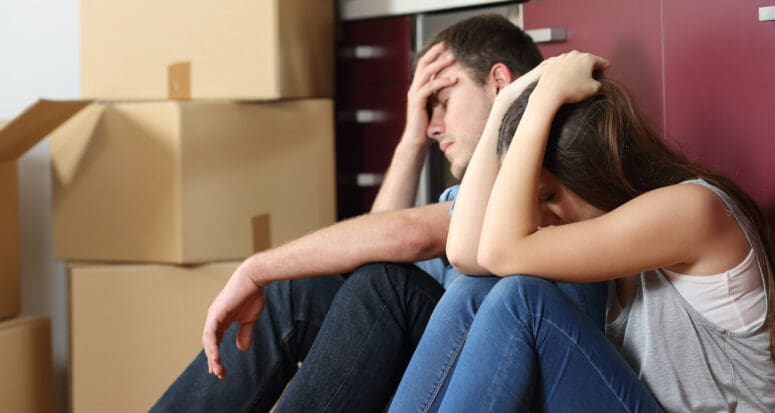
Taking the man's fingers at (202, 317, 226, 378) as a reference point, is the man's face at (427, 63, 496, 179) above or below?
above

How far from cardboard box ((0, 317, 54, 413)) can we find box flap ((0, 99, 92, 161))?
1.03 feet

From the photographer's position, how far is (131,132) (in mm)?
1827

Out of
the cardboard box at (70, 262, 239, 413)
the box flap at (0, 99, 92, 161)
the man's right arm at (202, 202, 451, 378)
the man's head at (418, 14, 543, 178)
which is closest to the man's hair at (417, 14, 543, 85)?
the man's head at (418, 14, 543, 178)

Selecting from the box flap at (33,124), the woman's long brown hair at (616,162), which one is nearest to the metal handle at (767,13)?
the woman's long brown hair at (616,162)

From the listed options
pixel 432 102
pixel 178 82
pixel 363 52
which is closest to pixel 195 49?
pixel 178 82

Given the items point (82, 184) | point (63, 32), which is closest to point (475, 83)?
point (82, 184)

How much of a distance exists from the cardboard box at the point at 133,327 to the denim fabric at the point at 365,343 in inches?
26.1

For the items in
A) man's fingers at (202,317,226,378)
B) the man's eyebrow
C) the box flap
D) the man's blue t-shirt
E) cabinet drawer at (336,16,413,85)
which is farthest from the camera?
cabinet drawer at (336,16,413,85)

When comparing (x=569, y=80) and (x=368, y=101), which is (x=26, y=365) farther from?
(x=569, y=80)

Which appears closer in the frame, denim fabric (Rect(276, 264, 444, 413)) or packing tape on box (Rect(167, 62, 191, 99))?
denim fabric (Rect(276, 264, 444, 413))

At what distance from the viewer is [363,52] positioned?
2.01m

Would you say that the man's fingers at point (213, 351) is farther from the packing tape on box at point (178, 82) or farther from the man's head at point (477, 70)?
the packing tape on box at point (178, 82)

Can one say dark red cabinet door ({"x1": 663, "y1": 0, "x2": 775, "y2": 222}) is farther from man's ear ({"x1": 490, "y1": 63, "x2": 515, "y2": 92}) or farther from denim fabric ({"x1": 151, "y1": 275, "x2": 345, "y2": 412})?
denim fabric ({"x1": 151, "y1": 275, "x2": 345, "y2": 412})

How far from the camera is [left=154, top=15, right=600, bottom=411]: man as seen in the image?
1176 millimetres
